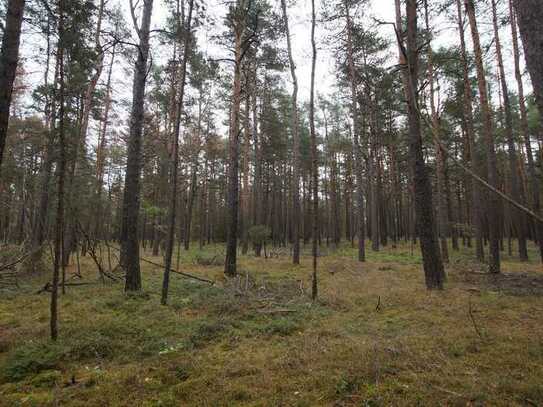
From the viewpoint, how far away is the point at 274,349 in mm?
4309

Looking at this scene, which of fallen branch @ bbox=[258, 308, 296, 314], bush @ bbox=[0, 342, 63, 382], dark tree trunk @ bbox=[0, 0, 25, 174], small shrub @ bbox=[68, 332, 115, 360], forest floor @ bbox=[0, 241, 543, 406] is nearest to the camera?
forest floor @ bbox=[0, 241, 543, 406]

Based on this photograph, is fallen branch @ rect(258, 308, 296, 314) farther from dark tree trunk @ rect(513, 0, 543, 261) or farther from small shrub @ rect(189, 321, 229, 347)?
dark tree trunk @ rect(513, 0, 543, 261)

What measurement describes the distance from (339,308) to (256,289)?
2.61m

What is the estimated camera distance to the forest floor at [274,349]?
306 cm

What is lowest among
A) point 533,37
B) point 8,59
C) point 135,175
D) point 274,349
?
point 274,349

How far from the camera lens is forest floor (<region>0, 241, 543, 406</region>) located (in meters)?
3.06

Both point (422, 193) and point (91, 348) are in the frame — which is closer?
point (91, 348)

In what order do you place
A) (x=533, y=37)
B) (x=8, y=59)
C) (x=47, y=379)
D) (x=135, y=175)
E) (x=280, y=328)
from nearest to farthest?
(x=533, y=37), (x=47, y=379), (x=8, y=59), (x=280, y=328), (x=135, y=175)

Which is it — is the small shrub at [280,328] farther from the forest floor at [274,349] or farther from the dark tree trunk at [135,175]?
the dark tree trunk at [135,175]

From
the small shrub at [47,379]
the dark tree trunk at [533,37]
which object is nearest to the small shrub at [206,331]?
the small shrub at [47,379]

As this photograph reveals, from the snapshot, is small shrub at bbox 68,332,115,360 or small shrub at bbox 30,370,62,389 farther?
small shrub at bbox 68,332,115,360

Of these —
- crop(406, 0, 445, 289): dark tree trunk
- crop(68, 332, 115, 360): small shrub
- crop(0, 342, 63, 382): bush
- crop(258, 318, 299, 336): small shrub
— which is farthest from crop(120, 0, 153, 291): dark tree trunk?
crop(406, 0, 445, 289): dark tree trunk

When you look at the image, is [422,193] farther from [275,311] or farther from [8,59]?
[8,59]

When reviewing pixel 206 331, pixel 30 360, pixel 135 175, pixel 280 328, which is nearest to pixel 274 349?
pixel 280 328
